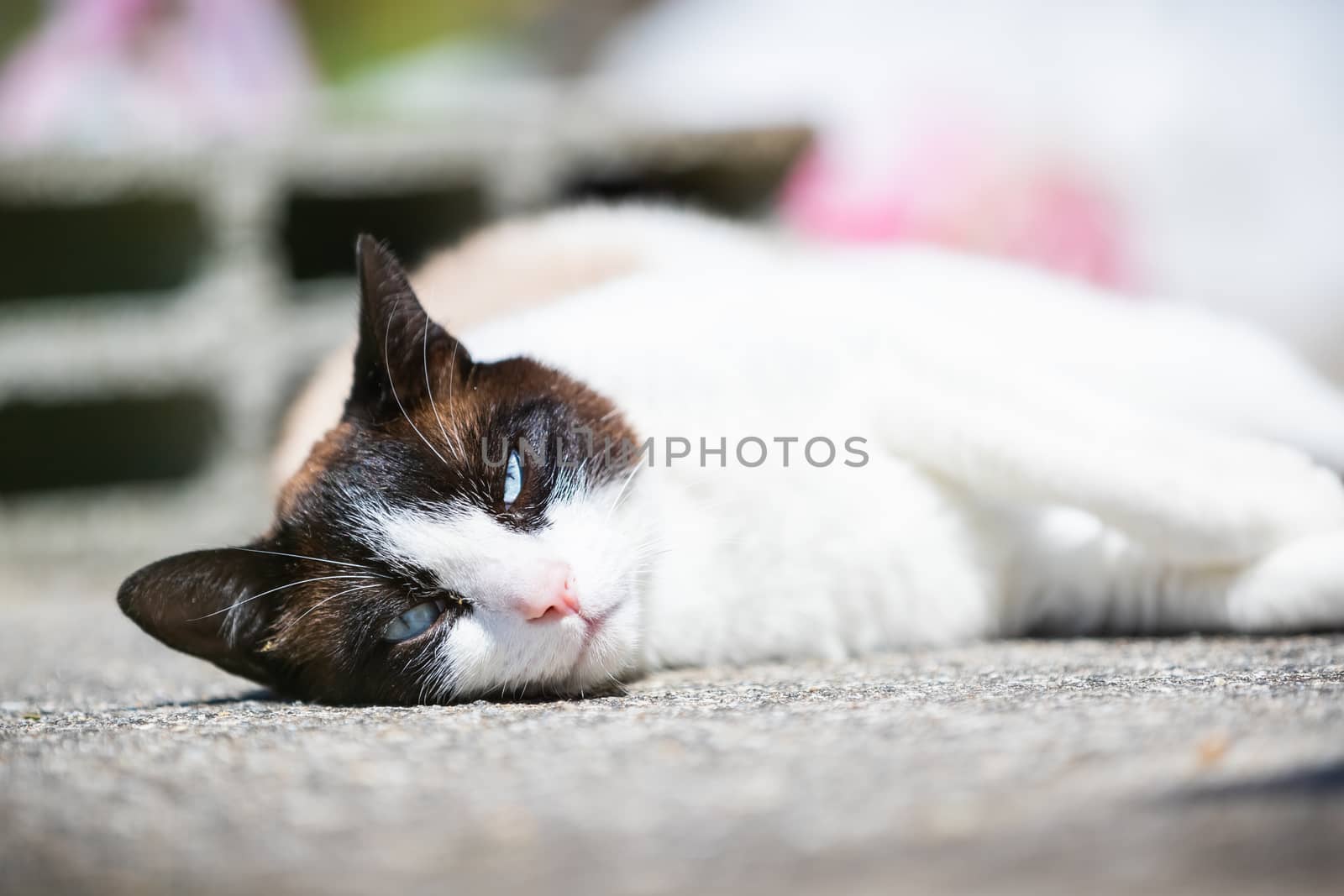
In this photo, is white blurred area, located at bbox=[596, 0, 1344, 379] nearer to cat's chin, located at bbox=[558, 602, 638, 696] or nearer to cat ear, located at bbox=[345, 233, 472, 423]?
cat ear, located at bbox=[345, 233, 472, 423]

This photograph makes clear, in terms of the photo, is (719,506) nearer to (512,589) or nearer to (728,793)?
(512,589)

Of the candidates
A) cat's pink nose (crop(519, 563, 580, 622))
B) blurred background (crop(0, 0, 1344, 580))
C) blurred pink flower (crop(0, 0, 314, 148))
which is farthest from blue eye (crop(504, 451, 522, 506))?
blurred pink flower (crop(0, 0, 314, 148))

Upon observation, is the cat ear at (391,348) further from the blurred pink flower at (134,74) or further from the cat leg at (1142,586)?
the blurred pink flower at (134,74)

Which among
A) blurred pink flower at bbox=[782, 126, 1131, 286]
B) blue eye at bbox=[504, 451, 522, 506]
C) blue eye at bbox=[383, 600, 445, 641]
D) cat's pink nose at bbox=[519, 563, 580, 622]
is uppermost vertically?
blurred pink flower at bbox=[782, 126, 1131, 286]

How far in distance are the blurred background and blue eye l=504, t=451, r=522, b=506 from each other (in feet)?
4.83

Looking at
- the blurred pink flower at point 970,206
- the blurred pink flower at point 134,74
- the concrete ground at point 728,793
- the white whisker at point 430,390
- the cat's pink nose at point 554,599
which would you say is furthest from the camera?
the blurred pink flower at point 970,206

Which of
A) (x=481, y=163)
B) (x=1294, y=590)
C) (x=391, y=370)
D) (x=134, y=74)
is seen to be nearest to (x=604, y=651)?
(x=391, y=370)

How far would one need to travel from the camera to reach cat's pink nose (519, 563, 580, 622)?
121 cm

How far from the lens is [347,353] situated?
1964mm

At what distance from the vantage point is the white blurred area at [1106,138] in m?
3.43

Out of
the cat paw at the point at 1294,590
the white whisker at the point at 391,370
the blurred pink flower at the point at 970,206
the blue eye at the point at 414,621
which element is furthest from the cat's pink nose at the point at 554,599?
the blurred pink flower at the point at 970,206

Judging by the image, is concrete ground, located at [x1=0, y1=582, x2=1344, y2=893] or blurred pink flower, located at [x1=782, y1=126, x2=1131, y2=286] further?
blurred pink flower, located at [x1=782, y1=126, x2=1131, y2=286]

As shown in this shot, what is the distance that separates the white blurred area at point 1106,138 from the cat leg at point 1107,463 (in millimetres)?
1982

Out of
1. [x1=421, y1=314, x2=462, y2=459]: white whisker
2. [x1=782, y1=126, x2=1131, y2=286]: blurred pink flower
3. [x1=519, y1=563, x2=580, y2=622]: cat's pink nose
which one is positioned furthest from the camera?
[x1=782, y1=126, x2=1131, y2=286]: blurred pink flower
